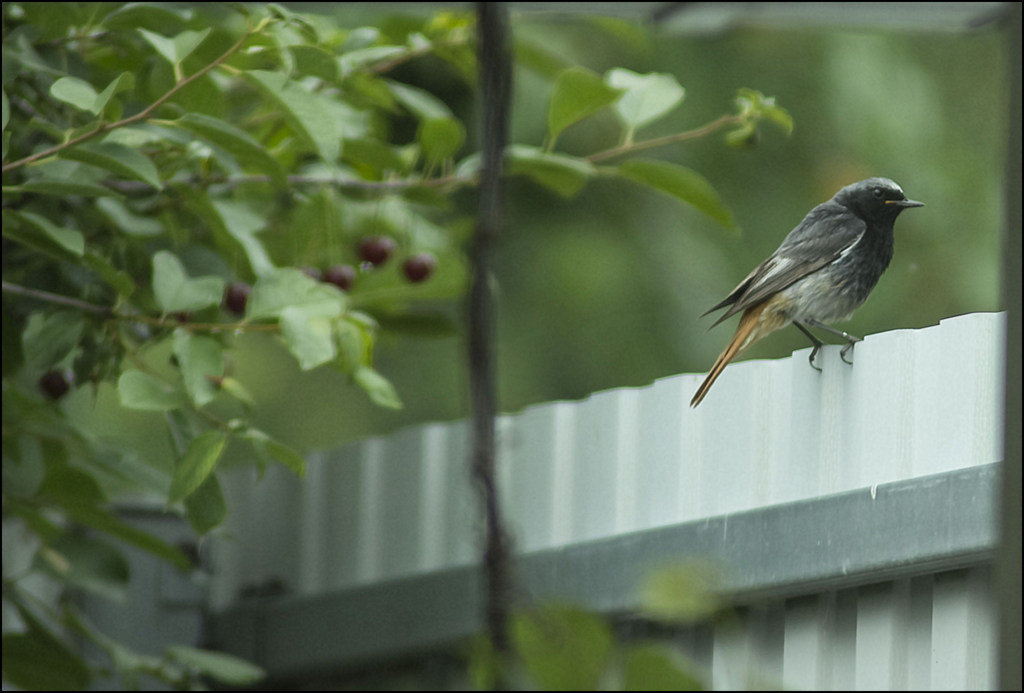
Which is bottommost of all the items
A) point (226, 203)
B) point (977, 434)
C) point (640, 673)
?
point (640, 673)

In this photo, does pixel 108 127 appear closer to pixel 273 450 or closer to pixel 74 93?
pixel 74 93

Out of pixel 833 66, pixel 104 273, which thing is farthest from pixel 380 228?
pixel 833 66

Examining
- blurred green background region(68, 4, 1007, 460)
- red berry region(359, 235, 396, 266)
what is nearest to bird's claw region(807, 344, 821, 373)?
red berry region(359, 235, 396, 266)

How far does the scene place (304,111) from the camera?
1070 millimetres

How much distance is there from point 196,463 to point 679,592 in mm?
744

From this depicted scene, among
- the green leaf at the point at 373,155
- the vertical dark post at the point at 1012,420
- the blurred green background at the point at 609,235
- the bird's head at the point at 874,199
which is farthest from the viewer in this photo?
the blurred green background at the point at 609,235

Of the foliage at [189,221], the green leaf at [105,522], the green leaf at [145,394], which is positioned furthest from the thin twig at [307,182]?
the green leaf at [105,522]

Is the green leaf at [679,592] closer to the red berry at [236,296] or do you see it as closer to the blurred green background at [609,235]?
the red berry at [236,296]

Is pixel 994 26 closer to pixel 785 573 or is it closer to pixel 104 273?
pixel 785 573

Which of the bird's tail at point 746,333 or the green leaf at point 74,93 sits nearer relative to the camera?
the bird's tail at point 746,333

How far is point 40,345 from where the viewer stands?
1131mm

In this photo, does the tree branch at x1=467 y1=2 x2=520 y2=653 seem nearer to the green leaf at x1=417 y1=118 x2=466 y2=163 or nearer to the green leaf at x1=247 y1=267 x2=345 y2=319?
the green leaf at x1=247 y1=267 x2=345 y2=319

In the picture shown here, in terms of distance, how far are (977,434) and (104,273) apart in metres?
0.77

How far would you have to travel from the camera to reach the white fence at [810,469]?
2.68ft
